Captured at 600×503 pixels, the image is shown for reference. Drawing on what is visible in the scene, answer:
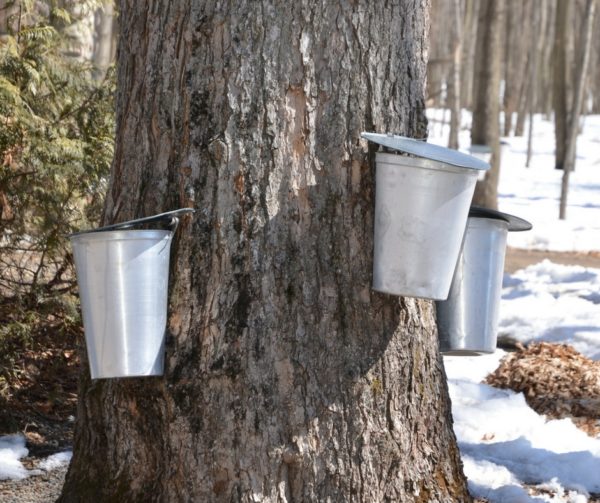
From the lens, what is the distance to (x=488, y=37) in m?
10.2

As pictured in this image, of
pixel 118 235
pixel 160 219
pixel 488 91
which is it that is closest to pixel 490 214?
pixel 160 219

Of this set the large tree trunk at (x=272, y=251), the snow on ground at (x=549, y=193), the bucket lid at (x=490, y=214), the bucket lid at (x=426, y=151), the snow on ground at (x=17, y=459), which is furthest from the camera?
the snow on ground at (x=549, y=193)

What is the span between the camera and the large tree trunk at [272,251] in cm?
230

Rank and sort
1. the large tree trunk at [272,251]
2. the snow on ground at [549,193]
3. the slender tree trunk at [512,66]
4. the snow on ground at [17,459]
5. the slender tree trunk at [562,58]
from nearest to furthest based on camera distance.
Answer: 1. the large tree trunk at [272,251]
2. the snow on ground at [17,459]
3. the snow on ground at [549,193]
4. the slender tree trunk at [562,58]
5. the slender tree trunk at [512,66]

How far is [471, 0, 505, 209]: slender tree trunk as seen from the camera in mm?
10227

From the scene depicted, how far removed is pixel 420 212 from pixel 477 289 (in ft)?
1.79

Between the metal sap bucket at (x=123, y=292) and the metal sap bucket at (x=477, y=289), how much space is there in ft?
2.92

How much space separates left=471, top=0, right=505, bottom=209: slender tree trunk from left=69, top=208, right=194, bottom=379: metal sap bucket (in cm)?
833

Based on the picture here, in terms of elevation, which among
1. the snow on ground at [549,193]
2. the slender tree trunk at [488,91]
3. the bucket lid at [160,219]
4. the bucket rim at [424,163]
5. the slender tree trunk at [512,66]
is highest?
the slender tree trunk at [512,66]

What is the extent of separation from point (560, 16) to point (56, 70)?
15.3m

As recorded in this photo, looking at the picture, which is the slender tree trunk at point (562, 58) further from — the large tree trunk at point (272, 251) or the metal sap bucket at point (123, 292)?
the metal sap bucket at point (123, 292)

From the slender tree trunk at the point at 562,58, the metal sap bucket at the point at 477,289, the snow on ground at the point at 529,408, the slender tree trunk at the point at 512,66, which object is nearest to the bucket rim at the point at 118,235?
the metal sap bucket at the point at 477,289

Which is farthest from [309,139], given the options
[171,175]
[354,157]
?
[171,175]

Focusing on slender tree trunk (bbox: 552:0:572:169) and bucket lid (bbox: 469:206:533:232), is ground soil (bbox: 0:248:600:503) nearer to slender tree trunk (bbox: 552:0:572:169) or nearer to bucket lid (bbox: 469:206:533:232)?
bucket lid (bbox: 469:206:533:232)
